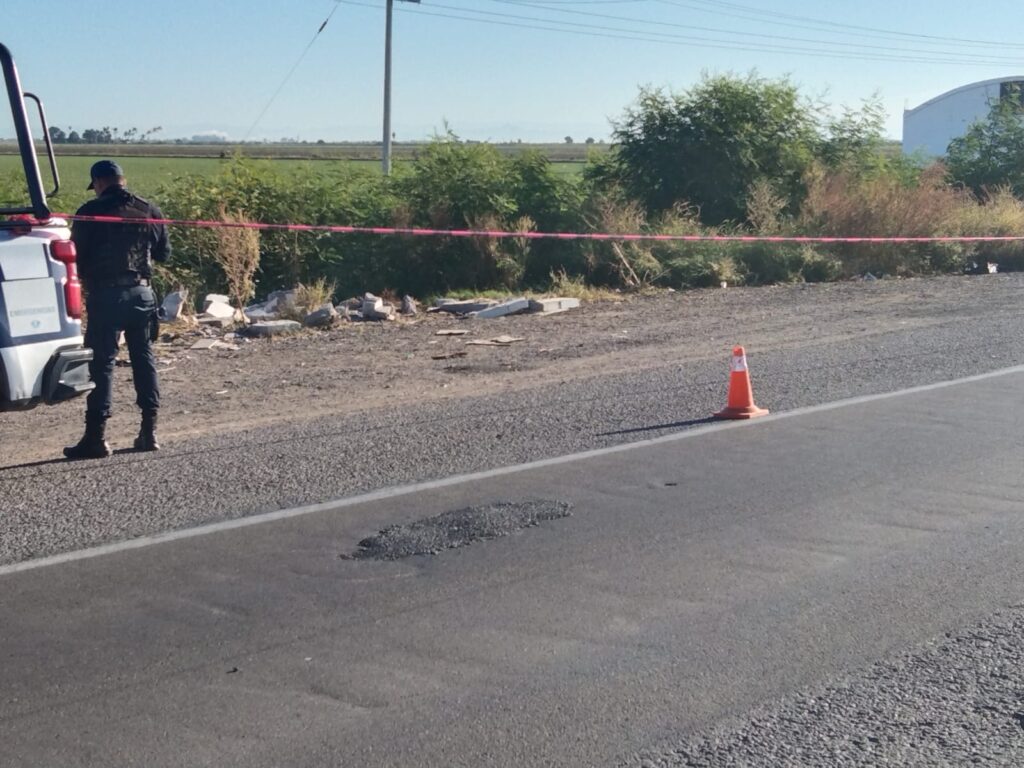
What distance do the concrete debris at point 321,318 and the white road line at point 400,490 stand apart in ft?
24.8

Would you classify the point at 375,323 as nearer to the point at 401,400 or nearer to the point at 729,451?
the point at 401,400

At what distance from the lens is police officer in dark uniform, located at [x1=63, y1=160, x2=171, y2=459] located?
817 centimetres

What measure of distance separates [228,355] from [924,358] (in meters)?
7.56

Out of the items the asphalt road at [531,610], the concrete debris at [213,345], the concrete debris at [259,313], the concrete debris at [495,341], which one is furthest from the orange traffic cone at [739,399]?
the concrete debris at [259,313]

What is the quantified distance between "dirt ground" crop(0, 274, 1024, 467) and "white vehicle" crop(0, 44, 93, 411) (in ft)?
3.75

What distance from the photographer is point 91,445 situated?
8.38 meters

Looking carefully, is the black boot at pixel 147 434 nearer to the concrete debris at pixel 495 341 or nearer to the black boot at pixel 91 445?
the black boot at pixel 91 445

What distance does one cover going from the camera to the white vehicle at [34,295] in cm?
739

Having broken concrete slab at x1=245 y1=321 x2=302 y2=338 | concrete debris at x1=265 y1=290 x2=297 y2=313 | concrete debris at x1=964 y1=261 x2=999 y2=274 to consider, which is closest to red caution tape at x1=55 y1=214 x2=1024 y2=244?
concrete debris at x1=964 y1=261 x2=999 y2=274

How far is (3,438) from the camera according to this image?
374 inches

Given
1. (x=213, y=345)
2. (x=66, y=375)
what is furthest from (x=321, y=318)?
(x=66, y=375)

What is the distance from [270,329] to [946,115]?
46.5 meters

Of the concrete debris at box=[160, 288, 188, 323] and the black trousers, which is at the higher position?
the black trousers

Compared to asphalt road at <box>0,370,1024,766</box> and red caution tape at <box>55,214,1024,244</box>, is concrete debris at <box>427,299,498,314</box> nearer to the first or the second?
red caution tape at <box>55,214,1024,244</box>
